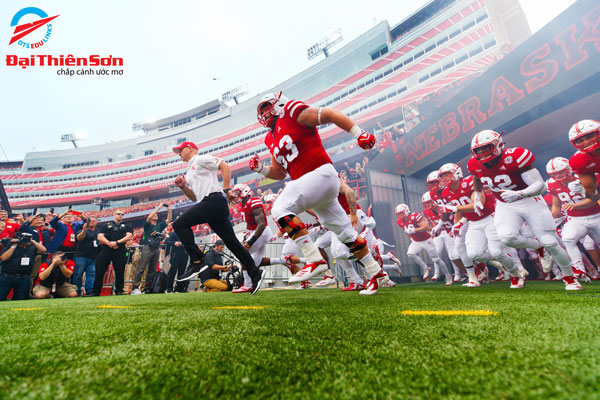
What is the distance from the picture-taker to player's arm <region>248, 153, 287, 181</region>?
10.7 ft

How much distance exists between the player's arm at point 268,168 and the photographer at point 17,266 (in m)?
5.16

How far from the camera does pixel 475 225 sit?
512 cm

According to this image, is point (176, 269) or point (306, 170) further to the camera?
point (176, 269)

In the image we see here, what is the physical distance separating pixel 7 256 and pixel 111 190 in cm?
4364

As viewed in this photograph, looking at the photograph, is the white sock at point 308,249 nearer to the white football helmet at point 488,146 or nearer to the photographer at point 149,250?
the white football helmet at point 488,146

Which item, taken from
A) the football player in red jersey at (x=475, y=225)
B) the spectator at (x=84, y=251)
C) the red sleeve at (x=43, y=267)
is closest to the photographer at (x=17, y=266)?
the red sleeve at (x=43, y=267)

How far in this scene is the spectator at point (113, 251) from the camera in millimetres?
6035

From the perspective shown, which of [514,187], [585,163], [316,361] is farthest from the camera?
[585,163]

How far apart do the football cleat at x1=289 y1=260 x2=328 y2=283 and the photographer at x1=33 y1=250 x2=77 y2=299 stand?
550cm

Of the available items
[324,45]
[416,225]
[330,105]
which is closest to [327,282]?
[416,225]

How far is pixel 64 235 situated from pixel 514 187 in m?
8.55

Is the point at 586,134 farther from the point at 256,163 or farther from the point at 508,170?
the point at 256,163

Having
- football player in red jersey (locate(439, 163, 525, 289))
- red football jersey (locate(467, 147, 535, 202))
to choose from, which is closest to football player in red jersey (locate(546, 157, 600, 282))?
football player in red jersey (locate(439, 163, 525, 289))

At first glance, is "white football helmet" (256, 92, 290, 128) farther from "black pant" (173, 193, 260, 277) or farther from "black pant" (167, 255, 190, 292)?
"black pant" (167, 255, 190, 292)
